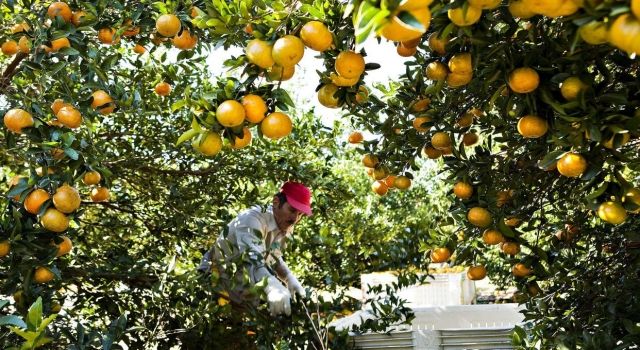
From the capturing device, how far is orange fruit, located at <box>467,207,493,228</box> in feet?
8.07

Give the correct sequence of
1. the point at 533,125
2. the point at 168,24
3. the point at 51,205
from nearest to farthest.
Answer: the point at 533,125
the point at 51,205
the point at 168,24

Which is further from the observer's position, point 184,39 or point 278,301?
point 278,301

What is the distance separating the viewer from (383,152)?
309cm

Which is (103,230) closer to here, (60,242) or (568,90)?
(60,242)

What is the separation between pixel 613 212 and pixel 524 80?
0.43 metres

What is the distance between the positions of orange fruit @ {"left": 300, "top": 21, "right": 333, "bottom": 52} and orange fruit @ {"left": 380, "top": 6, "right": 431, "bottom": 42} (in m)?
0.55

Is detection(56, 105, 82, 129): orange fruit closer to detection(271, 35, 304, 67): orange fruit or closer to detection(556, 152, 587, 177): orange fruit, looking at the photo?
detection(271, 35, 304, 67): orange fruit

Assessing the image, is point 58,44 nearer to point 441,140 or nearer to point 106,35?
point 106,35

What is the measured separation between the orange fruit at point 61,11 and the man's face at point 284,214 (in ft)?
6.13

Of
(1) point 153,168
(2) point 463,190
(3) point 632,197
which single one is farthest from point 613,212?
(1) point 153,168

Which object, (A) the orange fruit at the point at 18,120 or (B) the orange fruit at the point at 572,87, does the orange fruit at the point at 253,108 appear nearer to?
(B) the orange fruit at the point at 572,87

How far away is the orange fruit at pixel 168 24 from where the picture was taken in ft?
8.48

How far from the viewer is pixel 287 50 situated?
1.64 m

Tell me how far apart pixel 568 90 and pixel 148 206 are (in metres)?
3.58
